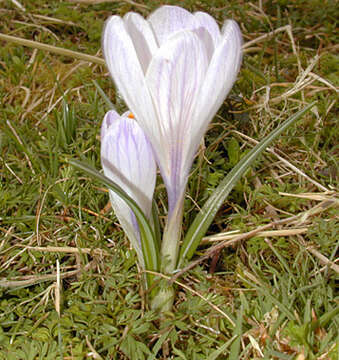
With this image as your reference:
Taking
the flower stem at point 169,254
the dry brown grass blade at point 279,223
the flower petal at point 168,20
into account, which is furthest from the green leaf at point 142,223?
the flower petal at point 168,20

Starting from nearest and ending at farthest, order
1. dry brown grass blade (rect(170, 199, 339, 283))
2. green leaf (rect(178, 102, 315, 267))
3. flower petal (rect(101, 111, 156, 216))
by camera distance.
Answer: flower petal (rect(101, 111, 156, 216))
green leaf (rect(178, 102, 315, 267))
dry brown grass blade (rect(170, 199, 339, 283))

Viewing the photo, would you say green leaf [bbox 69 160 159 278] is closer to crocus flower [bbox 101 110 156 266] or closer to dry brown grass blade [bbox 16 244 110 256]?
crocus flower [bbox 101 110 156 266]

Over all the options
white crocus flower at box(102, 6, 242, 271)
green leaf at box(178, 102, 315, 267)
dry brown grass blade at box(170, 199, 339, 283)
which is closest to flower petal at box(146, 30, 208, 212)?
white crocus flower at box(102, 6, 242, 271)

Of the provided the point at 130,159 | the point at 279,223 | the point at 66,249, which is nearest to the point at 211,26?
the point at 130,159

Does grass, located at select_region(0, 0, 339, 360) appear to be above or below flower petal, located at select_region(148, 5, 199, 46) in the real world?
below

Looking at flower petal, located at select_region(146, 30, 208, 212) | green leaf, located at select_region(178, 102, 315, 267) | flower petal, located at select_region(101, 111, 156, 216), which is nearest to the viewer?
flower petal, located at select_region(146, 30, 208, 212)

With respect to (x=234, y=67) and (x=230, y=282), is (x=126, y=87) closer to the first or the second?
(x=234, y=67)
